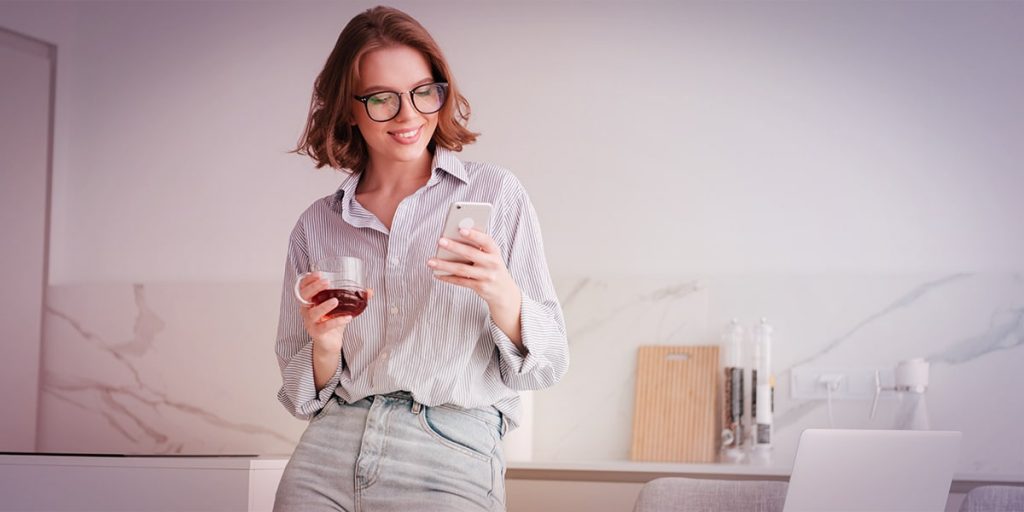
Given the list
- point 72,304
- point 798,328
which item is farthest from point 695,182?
point 72,304

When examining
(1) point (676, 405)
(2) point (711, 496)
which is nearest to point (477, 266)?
(2) point (711, 496)

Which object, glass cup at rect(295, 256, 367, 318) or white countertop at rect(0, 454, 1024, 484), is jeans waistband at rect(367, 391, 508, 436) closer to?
glass cup at rect(295, 256, 367, 318)

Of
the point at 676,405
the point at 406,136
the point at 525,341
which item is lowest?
the point at 676,405

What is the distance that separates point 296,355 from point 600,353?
1.40m

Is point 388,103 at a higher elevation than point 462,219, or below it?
higher

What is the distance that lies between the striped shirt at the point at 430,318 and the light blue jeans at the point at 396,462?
0.03m

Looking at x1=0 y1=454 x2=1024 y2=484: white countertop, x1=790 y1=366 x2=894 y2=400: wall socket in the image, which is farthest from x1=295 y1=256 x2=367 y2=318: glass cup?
x1=790 y1=366 x2=894 y2=400: wall socket

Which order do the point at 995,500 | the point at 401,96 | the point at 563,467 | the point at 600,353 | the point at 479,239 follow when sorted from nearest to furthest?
1. the point at 479,239
2. the point at 401,96
3. the point at 995,500
4. the point at 563,467
5. the point at 600,353

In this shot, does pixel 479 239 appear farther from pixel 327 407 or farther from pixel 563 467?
pixel 563 467

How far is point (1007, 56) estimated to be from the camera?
8.97ft

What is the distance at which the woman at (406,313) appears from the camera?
1416mm

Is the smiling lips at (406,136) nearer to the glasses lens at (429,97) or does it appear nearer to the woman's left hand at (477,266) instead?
the glasses lens at (429,97)

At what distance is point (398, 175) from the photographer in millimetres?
1649

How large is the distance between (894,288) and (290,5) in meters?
1.87
